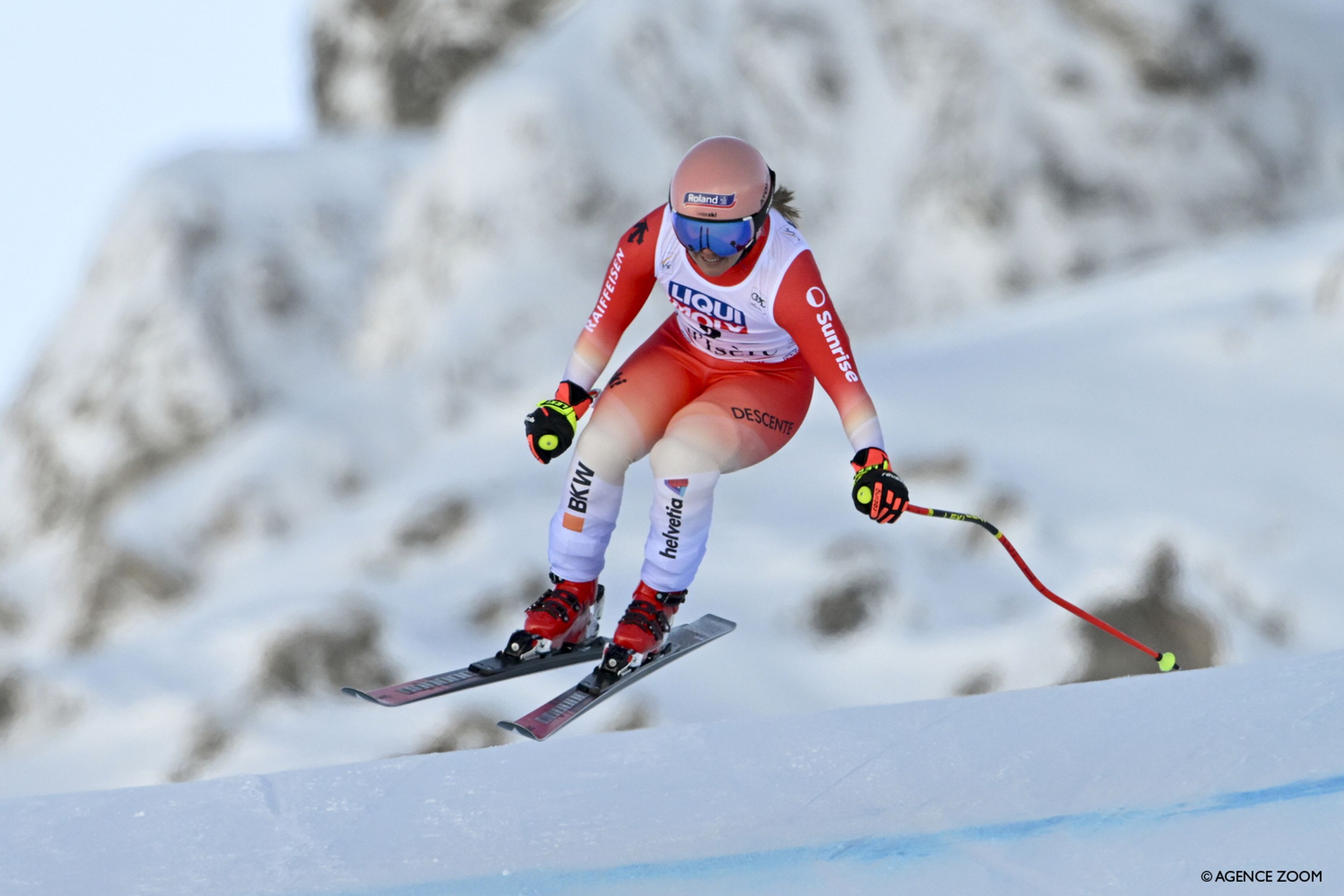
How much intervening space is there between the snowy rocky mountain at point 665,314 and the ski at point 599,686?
6412mm

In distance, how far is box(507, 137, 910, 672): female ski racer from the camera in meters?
5.01

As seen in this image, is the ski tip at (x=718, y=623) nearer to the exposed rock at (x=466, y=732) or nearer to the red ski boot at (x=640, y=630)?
the red ski boot at (x=640, y=630)

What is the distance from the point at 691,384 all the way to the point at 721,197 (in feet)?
3.17

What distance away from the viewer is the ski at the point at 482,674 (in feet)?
17.1

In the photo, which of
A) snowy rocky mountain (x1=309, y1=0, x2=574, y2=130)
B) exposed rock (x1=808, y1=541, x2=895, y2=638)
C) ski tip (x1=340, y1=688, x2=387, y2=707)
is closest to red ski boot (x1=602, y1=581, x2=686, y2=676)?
ski tip (x1=340, y1=688, x2=387, y2=707)

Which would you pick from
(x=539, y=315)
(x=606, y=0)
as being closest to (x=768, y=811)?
(x=539, y=315)

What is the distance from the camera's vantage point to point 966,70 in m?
23.5

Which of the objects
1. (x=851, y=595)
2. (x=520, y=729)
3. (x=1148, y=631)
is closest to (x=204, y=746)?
(x=851, y=595)

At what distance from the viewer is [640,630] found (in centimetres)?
548

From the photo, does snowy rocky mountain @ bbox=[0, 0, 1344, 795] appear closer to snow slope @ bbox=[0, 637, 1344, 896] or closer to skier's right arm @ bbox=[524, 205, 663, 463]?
skier's right arm @ bbox=[524, 205, 663, 463]

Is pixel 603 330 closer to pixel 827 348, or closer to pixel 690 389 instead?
pixel 690 389

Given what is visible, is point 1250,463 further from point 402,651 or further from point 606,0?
point 606,0

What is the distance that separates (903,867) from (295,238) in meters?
24.3

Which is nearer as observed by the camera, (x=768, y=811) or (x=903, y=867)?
(x=903, y=867)
